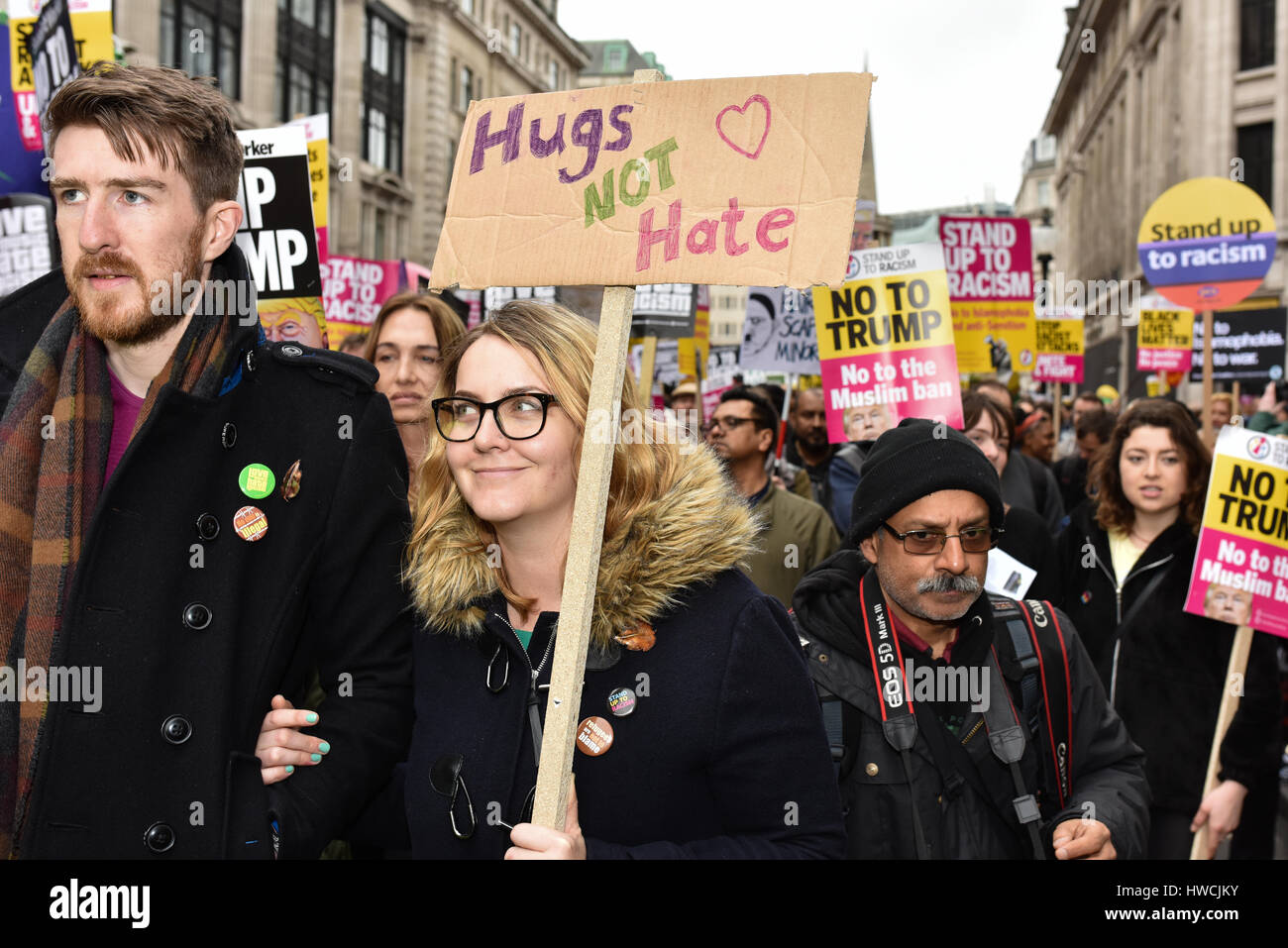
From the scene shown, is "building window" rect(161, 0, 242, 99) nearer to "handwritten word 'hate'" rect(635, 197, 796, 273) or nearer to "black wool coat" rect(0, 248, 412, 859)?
"black wool coat" rect(0, 248, 412, 859)

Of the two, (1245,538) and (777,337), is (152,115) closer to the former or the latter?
(1245,538)

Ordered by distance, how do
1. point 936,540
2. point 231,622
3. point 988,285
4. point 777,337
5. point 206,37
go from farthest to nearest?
point 206,37, point 777,337, point 988,285, point 936,540, point 231,622

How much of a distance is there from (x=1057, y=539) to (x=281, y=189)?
3.50m

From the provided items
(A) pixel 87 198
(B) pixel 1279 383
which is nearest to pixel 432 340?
(A) pixel 87 198

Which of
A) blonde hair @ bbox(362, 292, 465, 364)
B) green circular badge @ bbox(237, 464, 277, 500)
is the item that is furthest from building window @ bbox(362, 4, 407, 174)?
green circular badge @ bbox(237, 464, 277, 500)

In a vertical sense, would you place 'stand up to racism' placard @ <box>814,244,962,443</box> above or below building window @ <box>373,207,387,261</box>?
below

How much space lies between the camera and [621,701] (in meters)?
2.19

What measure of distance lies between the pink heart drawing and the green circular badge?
1.08m

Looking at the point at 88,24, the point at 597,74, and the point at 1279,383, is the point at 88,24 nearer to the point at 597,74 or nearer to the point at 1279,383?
the point at 1279,383

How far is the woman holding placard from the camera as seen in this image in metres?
2.17

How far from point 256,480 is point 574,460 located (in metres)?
0.62


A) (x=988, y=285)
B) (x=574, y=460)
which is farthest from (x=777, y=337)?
(x=574, y=460)

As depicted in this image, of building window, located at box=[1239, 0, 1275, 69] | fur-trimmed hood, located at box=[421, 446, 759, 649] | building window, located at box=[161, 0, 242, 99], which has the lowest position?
fur-trimmed hood, located at box=[421, 446, 759, 649]

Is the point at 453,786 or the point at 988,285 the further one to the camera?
the point at 988,285
